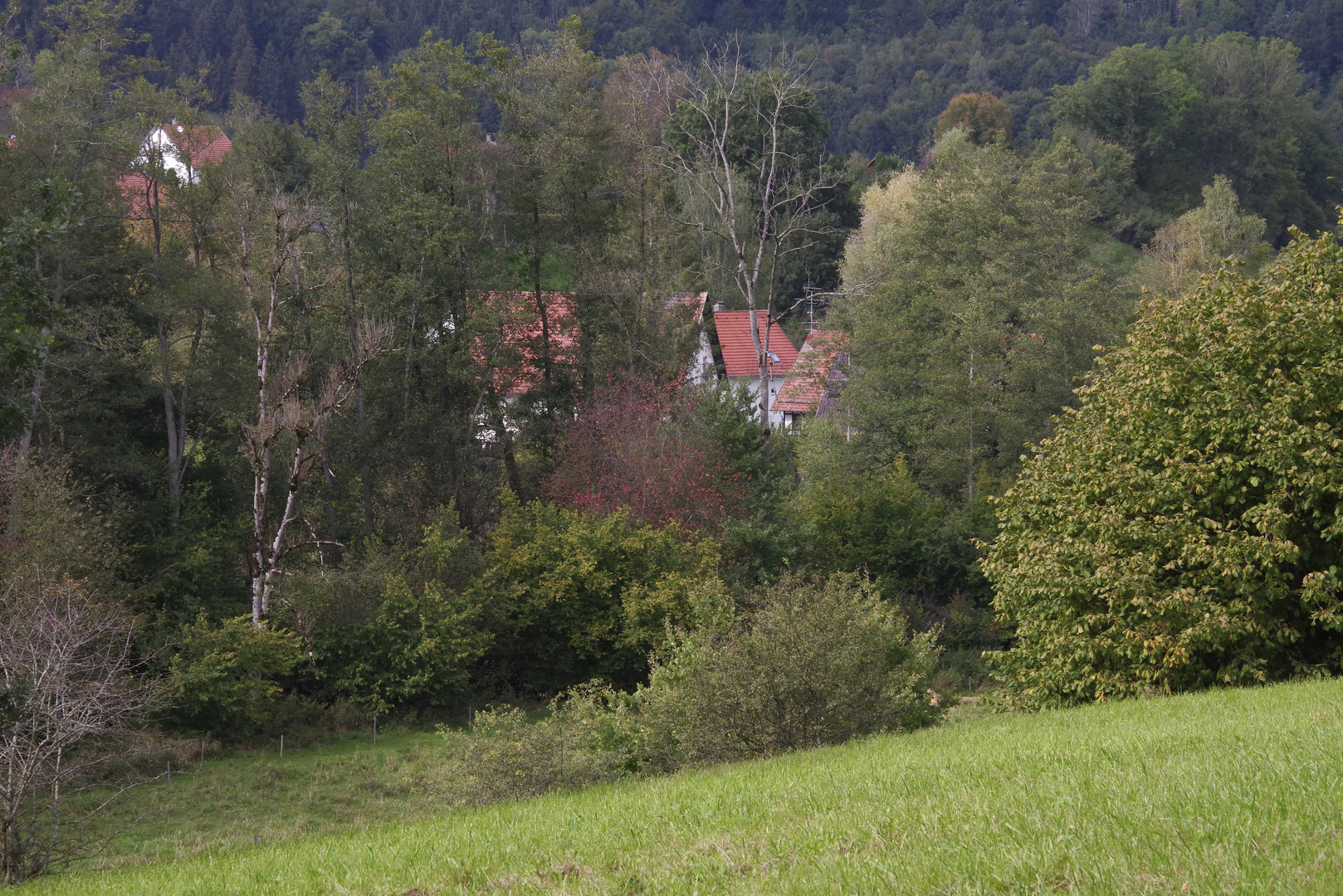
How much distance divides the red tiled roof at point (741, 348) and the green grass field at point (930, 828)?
5194 cm

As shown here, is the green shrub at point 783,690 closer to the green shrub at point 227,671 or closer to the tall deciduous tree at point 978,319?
the green shrub at point 227,671

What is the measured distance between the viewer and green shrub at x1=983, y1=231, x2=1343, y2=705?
599 inches

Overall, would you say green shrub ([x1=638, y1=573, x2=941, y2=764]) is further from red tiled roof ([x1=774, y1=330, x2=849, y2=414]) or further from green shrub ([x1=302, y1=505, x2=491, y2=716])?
red tiled roof ([x1=774, y1=330, x2=849, y2=414])

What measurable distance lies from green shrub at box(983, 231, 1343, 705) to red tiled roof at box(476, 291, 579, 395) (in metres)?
23.6

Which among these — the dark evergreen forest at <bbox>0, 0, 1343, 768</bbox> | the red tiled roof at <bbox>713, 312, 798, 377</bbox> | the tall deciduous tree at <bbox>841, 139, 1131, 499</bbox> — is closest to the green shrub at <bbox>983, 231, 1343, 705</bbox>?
the dark evergreen forest at <bbox>0, 0, 1343, 768</bbox>

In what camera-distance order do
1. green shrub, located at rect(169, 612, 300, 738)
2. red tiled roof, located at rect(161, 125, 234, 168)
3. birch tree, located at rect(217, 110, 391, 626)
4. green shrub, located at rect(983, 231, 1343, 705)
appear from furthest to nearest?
red tiled roof, located at rect(161, 125, 234, 168) → birch tree, located at rect(217, 110, 391, 626) → green shrub, located at rect(169, 612, 300, 738) → green shrub, located at rect(983, 231, 1343, 705)

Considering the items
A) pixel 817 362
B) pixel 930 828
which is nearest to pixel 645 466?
pixel 817 362

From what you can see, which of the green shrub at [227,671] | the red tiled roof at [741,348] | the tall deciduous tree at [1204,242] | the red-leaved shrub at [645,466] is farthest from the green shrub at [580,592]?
the tall deciduous tree at [1204,242]

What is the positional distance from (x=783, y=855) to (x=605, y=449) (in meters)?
30.9

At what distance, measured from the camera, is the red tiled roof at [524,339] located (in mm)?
37875

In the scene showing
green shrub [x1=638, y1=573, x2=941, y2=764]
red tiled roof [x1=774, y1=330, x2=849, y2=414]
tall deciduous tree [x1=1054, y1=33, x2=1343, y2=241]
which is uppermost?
tall deciduous tree [x1=1054, y1=33, x2=1343, y2=241]

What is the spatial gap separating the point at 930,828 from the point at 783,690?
25.2 ft

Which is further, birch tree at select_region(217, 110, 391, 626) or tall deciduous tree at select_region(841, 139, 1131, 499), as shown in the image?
tall deciduous tree at select_region(841, 139, 1131, 499)

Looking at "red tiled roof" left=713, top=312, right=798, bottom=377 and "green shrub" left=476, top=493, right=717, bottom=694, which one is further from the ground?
"red tiled roof" left=713, top=312, right=798, bottom=377
